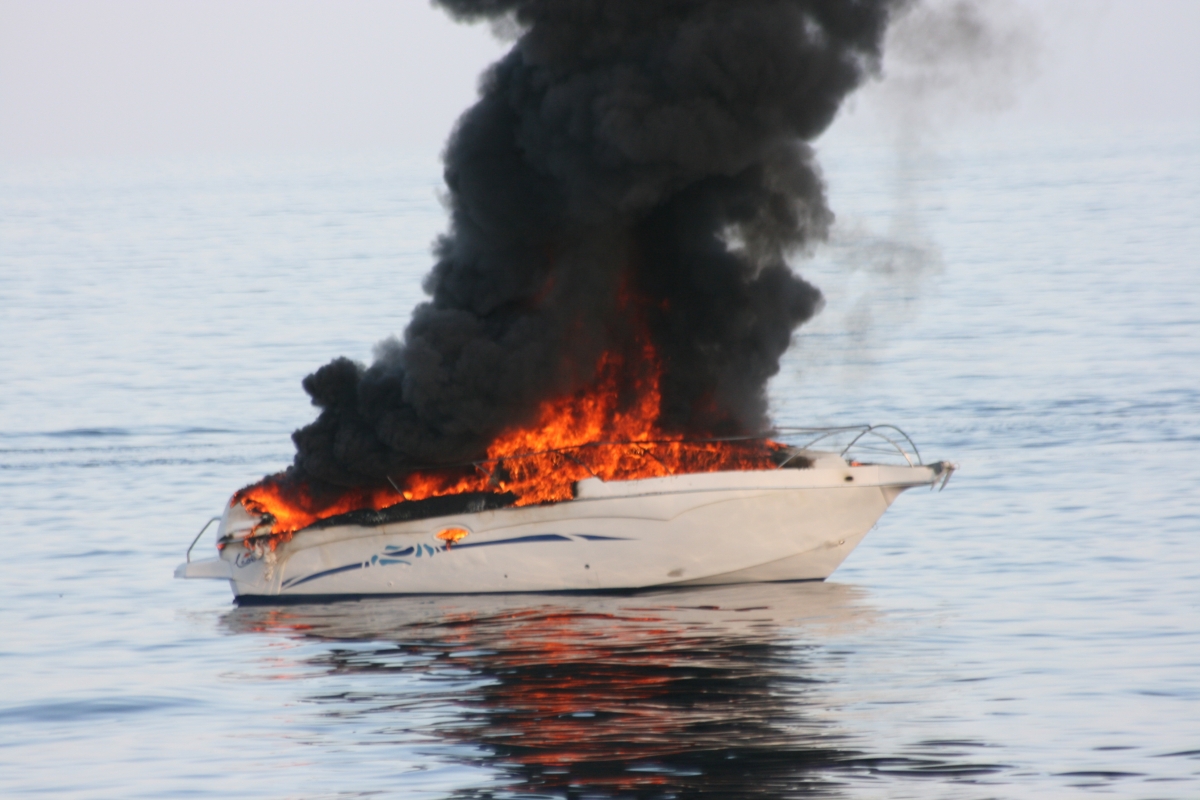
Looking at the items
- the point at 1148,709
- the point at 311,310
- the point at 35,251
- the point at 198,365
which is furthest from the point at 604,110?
the point at 35,251

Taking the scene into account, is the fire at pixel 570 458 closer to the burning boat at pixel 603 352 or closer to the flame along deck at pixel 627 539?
the burning boat at pixel 603 352

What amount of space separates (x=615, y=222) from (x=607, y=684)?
798cm

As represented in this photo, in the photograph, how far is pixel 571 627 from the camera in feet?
69.6

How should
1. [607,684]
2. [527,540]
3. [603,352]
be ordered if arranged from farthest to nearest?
[603,352] → [527,540] → [607,684]

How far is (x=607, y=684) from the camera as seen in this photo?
59.5 feet

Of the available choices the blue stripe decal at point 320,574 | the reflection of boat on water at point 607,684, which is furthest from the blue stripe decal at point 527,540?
the blue stripe decal at point 320,574

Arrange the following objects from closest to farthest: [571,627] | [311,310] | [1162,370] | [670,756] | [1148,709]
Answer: [670,756] < [1148,709] < [571,627] < [1162,370] < [311,310]

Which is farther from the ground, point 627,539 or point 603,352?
point 603,352

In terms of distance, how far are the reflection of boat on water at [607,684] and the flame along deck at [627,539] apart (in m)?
0.28

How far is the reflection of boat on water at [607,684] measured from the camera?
14.9 metres

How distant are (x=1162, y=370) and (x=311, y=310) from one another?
41.4 m

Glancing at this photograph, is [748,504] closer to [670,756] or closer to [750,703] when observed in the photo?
[750,703]

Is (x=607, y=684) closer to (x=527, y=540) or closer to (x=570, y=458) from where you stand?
(x=527, y=540)

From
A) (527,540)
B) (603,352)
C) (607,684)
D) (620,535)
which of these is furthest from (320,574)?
(607,684)
